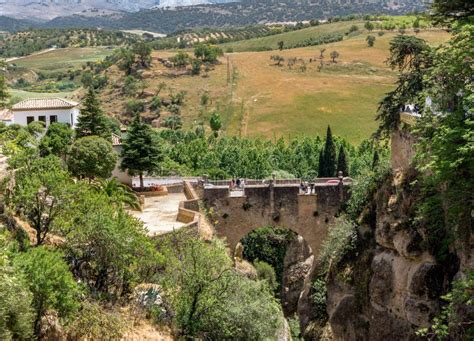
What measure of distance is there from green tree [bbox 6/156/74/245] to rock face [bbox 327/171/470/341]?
14.0 meters

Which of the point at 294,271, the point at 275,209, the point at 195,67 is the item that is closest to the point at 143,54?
the point at 195,67

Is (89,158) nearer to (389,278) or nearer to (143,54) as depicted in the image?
(389,278)

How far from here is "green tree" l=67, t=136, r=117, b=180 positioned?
127 ft

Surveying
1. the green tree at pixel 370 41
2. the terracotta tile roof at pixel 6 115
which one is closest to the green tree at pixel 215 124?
the terracotta tile roof at pixel 6 115

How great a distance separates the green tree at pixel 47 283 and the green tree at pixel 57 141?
73.9ft

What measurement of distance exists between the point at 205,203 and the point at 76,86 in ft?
403

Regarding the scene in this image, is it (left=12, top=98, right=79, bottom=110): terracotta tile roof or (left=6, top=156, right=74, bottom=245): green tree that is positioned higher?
(left=6, top=156, right=74, bottom=245): green tree

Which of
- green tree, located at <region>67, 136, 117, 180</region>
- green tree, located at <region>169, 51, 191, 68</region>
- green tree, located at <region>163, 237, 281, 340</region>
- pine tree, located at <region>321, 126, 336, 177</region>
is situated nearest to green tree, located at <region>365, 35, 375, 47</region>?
green tree, located at <region>169, 51, 191, 68</region>

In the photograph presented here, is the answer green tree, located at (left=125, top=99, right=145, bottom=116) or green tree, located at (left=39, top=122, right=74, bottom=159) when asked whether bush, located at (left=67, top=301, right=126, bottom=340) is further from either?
green tree, located at (left=125, top=99, right=145, bottom=116)

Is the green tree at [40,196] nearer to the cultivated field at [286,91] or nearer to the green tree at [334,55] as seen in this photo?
the cultivated field at [286,91]

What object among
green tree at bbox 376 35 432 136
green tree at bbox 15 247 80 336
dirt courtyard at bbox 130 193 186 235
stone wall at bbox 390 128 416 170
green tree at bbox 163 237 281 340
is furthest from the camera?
dirt courtyard at bbox 130 193 186 235

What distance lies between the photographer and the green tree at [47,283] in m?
17.7

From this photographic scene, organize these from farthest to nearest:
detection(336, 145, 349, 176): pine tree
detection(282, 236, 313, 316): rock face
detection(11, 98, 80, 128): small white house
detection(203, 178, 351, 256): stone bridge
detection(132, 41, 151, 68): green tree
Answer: detection(132, 41, 151, 68): green tree < detection(336, 145, 349, 176): pine tree < detection(282, 236, 313, 316): rock face < detection(11, 98, 80, 128): small white house < detection(203, 178, 351, 256): stone bridge

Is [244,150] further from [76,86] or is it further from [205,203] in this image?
[76,86]
